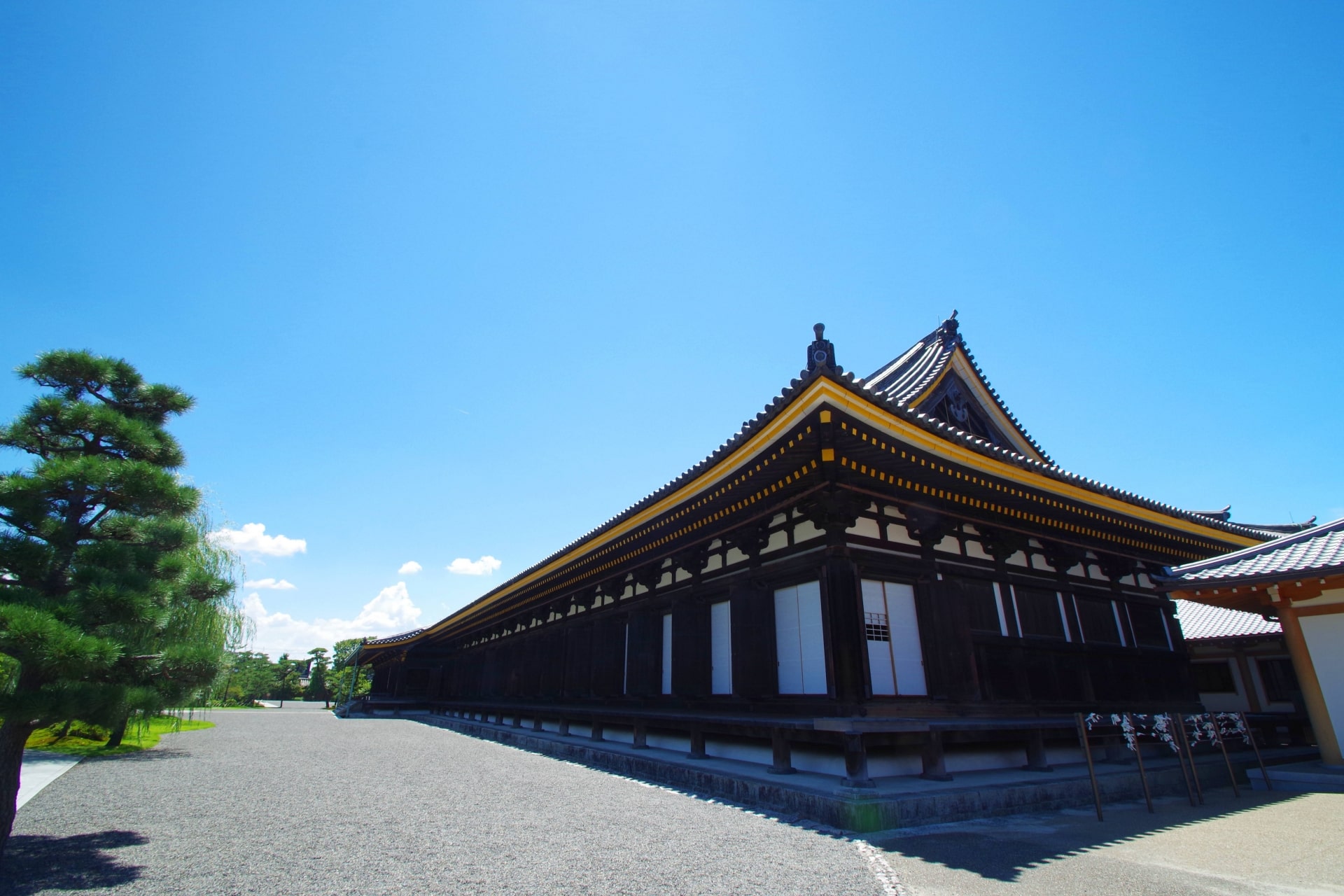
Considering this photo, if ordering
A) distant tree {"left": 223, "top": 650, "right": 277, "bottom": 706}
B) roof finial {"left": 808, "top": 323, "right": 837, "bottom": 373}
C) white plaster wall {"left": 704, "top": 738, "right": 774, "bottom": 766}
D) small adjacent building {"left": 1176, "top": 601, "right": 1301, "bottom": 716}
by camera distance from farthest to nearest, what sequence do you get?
distant tree {"left": 223, "top": 650, "right": 277, "bottom": 706} → small adjacent building {"left": 1176, "top": 601, "right": 1301, "bottom": 716} → white plaster wall {"left": 704, "top": 738, "right": 774, "bottom": 766} → roof finial {"left": 808, "top": 323, "right": 837, "bottom": 373}

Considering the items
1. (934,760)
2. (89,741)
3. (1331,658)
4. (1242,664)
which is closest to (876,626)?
(934,760)

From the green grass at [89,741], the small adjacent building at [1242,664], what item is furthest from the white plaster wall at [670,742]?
the small adjacent building at [1242,664]

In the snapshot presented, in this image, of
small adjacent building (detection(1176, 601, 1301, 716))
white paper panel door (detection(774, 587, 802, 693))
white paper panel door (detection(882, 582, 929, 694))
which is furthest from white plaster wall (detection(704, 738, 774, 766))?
small adjacent building (detection(1176, 601, 1301, 716))

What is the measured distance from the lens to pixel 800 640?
802 centimetres

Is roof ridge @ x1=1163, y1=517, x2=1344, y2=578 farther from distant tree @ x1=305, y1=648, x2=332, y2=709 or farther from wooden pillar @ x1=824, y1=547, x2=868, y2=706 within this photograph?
distant tree @ x1=305, y1=648, x2=332, y2=709

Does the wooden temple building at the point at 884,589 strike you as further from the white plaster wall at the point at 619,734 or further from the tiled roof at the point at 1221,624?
the tiled roof at the point at 1221,624

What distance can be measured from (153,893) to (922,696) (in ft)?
25.1

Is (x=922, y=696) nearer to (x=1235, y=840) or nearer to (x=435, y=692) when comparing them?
(x=1235, y=840)

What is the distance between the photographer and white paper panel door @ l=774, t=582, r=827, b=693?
25.1 ft

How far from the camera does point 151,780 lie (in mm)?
A: 8273

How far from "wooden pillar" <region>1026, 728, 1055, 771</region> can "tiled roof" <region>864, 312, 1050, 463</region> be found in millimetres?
5503

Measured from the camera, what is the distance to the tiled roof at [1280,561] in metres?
7.69

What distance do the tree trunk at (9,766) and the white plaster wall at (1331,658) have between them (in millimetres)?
14256

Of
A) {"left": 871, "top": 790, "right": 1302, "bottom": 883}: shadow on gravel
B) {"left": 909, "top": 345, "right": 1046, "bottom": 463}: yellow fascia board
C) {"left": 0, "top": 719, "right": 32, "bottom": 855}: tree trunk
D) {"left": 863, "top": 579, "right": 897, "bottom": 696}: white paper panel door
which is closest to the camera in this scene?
{"left": 0, "top": 719, "right": 32, "bottom": 855}: tree trunk
